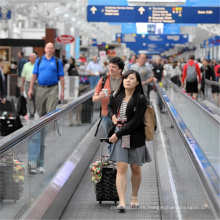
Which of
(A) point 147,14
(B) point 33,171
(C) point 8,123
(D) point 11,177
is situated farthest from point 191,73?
(D) point 11,177

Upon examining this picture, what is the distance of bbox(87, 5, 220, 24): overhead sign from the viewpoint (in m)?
21.3

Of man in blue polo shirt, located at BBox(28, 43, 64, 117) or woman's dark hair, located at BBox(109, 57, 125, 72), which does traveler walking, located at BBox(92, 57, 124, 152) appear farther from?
man in blue polo shirt, located at BBox(28, 43, 64, 117)

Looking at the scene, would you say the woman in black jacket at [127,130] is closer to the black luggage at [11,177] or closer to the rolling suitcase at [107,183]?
the rolling suitcase at [107,183]

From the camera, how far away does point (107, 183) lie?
21.6 feet

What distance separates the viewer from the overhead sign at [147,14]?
21.3 metres

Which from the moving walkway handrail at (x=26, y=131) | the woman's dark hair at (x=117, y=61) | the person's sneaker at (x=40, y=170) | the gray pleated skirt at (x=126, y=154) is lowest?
the person's sneaker at (x=40, y=170)

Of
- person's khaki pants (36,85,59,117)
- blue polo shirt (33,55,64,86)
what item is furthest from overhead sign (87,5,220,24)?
person's khaki pants (36,85,59,117)

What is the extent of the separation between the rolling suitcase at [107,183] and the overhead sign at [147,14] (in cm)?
1520

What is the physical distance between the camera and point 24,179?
188 inches

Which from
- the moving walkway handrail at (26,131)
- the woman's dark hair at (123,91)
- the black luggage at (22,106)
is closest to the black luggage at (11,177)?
the moving walkway handrail at (26,131)

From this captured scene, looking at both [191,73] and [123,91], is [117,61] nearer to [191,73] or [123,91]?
[123,91]

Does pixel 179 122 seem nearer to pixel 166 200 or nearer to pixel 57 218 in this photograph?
pixel 166 200

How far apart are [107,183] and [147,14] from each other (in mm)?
15761

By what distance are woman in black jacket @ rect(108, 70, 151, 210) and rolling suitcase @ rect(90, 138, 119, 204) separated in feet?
1.42
